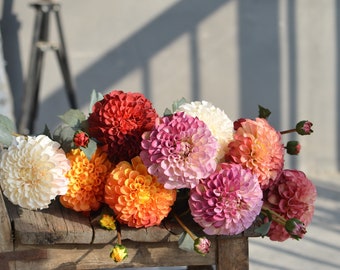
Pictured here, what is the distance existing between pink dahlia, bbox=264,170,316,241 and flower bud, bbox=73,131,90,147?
0.38 metres

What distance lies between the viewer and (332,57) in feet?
12.7

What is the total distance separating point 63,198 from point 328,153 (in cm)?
278

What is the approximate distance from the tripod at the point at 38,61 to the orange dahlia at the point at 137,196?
2120 millimetres

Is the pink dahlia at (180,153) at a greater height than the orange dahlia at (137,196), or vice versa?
the pink dahlia at (180,153)

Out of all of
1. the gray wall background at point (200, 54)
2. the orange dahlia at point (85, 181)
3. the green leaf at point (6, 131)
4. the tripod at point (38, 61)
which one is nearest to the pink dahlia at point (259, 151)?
the orange dahlia at point (85, 181)

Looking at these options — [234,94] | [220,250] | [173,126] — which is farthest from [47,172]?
[234,94]

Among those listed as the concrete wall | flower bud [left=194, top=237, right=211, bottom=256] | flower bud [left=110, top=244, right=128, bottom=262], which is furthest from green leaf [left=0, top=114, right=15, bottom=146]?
the concrete wall

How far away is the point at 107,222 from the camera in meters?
1.39

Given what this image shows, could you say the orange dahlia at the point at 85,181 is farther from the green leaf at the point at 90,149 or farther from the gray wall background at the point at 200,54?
the gray wall background at the point at 200,54

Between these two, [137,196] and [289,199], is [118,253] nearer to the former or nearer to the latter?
[137,196]

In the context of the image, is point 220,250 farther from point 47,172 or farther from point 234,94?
point 234,94

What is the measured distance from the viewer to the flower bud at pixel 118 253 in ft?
4.33

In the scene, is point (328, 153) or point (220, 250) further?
point (328, 153)

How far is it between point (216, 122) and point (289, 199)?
0.21 meters
